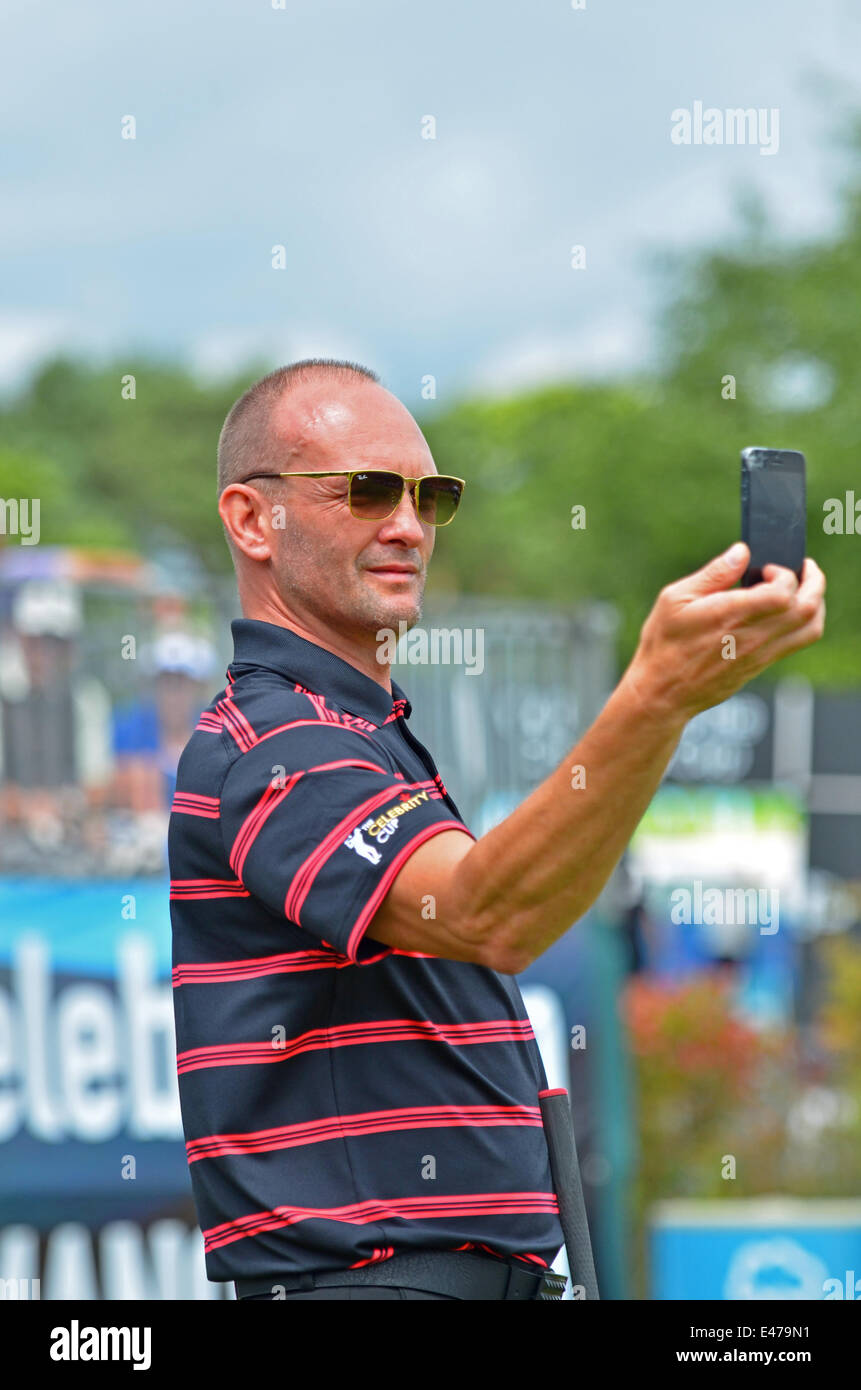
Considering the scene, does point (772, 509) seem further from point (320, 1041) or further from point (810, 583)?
point (320, 1041)

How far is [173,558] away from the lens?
49344 mm

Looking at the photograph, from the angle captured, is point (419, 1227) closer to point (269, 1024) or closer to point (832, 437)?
point (269, 1024)

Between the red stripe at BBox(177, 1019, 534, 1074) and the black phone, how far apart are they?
0.82m

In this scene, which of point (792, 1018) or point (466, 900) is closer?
point (466, 900)

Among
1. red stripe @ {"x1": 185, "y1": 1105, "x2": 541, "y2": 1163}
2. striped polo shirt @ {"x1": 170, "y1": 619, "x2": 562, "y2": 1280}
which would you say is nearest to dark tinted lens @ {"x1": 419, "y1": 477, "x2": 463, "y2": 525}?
striped polo shirt @ {"x1": 170, "y1": 619, "x2": 562, "y2": 1280}

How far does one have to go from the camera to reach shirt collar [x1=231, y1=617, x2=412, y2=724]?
242 centimetres

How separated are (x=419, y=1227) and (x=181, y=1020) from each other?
0.44 m

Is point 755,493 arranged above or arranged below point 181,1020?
above

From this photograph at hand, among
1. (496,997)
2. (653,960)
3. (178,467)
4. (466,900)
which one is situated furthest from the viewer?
(178,467)

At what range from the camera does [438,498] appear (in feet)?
8.54

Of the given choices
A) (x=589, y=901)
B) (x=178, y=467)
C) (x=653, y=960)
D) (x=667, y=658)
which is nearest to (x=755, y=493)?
(x=667, y=658)

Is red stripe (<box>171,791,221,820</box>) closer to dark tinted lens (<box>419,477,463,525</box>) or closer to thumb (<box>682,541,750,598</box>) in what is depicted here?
dark tinted lens (<box>419,477,463,525</box>)

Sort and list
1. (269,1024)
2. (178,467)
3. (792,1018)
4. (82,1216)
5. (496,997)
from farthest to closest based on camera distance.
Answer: (178,467)
(792,1018)
(82,1216)
(496,997)
(269,1024)
